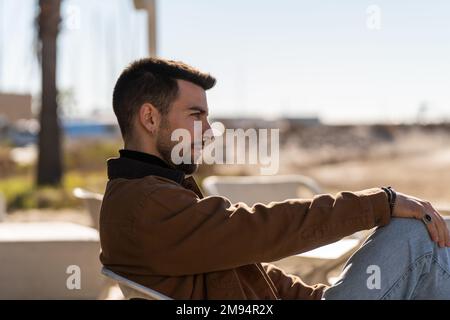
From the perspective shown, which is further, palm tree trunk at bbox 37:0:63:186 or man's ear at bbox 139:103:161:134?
palm tree trunk at bbox 37:0:63:186

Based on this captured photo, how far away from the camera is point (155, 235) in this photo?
1965 millimetres

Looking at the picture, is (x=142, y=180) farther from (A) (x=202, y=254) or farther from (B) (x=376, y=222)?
(B) (x=376, y=222)

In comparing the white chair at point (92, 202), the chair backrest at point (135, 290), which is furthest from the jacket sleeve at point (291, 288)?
the white chair at point (92, 202)

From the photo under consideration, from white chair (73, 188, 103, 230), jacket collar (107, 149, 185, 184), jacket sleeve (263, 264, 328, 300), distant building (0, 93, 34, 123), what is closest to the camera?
jacket collar (107, 149, 185, 184)

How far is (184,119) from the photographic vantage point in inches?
88.2

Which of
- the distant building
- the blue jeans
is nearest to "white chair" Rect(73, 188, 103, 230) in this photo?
the blue jeans

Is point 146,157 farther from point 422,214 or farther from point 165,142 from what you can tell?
point 422,214

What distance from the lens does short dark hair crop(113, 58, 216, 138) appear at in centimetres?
222

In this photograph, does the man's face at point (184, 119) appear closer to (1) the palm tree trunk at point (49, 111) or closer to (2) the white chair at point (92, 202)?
(2) the white chair at point (92, 202)

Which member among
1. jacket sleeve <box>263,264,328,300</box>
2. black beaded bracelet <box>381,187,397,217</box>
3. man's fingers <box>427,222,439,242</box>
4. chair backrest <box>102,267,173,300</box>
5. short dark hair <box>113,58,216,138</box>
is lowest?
jacket sleeve <box>263,264,328,300</box>

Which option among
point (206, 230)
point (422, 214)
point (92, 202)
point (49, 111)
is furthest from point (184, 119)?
point (49, 111)

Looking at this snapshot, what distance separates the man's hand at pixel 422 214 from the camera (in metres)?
2.07

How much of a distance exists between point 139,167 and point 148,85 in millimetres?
274

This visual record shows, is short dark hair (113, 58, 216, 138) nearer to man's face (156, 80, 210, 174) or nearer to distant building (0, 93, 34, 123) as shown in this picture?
man's face (156, 80, 210, 174)
